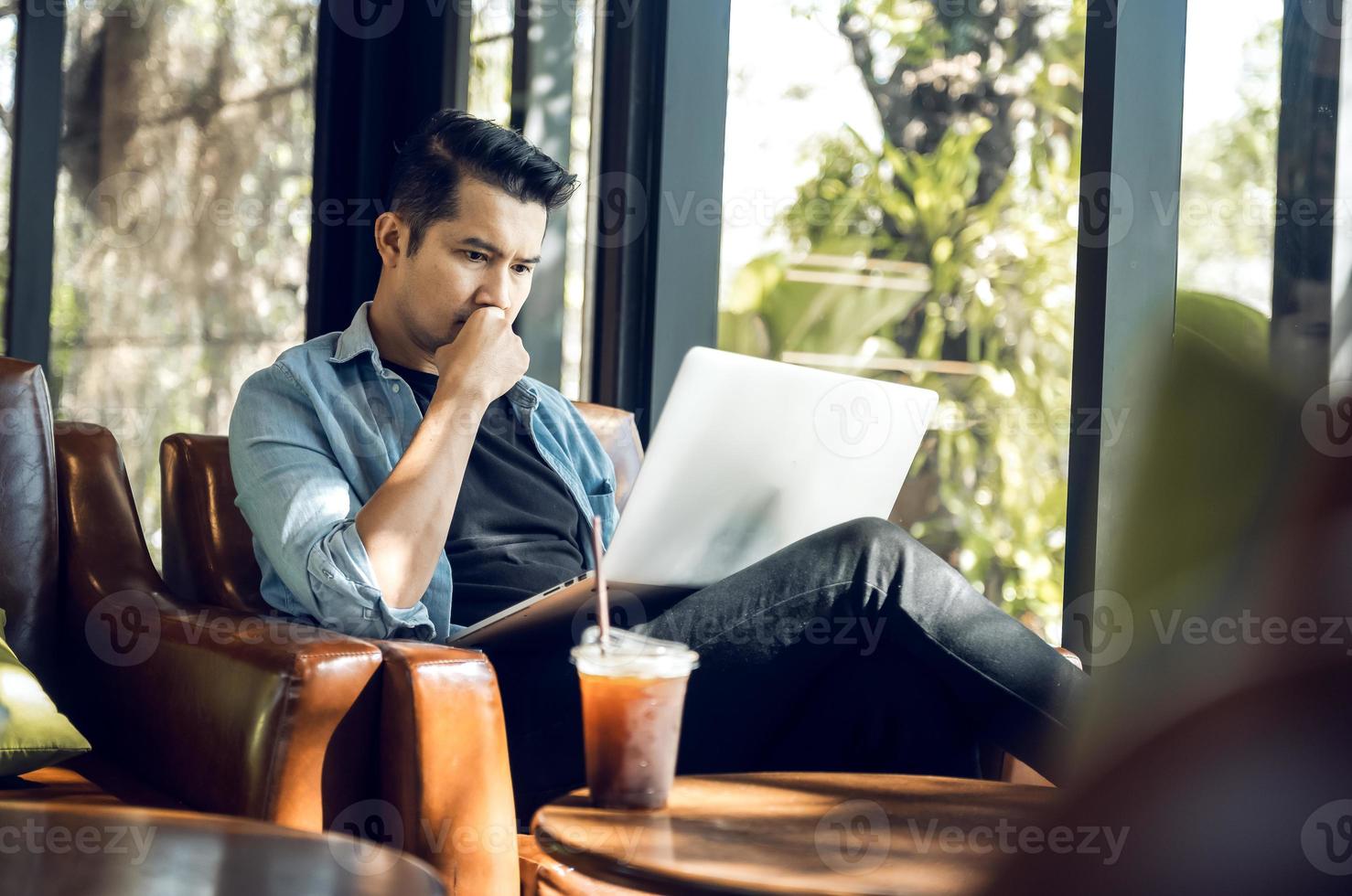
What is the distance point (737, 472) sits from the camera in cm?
134

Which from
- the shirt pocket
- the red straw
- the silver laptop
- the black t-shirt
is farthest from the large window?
the red straw

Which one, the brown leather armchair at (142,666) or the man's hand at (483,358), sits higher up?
the man's hand at (483,358)

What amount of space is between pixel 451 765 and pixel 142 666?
0.50 meters

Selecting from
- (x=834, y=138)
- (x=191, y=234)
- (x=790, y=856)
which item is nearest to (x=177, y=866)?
(x=790, y=856)

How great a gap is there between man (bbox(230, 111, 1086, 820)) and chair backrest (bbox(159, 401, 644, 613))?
0.07 m

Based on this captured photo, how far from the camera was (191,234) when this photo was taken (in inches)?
121

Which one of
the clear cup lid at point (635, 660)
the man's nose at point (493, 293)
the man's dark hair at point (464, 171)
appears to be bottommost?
the clear cup lid at point (635, 660)

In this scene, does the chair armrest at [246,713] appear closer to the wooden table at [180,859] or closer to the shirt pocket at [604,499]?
the wooden table at [180,859]

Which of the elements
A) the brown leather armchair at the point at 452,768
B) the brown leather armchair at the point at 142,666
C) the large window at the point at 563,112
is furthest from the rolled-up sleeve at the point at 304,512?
the large window at the point at 563,112

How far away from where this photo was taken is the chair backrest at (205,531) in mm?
1796

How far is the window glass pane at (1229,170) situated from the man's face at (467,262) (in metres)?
0.91

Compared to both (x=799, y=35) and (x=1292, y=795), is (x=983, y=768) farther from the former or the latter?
(x=799, y=35)

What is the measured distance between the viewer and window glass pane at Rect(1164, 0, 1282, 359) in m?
0.30

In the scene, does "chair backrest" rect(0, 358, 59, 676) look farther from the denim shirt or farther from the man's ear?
the man's ear
